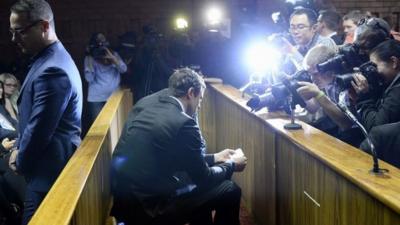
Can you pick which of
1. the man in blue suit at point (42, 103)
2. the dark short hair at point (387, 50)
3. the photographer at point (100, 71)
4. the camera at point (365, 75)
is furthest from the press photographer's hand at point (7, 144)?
the dark short hair at point (387, 50)

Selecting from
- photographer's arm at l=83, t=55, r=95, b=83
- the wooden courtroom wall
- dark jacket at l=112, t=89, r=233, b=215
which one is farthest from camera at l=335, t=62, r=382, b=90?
photographer's arm at l=83, t=55, r=95, b=83

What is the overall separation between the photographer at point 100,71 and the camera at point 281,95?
289 centimetres

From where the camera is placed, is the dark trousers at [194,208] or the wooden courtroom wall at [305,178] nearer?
the wooden courtroom wall at [305,178]

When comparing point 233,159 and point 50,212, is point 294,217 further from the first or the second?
point 50,212

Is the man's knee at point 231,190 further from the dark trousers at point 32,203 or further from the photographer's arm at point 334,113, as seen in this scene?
the dark trousers at point 32,203

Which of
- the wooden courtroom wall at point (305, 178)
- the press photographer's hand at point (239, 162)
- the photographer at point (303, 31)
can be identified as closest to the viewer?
the wooden courtroom wall at point (305, 178)

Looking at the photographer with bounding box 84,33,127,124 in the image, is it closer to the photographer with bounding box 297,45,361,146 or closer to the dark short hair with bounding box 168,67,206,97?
the dark short hair with bounding box 168,67,206,97

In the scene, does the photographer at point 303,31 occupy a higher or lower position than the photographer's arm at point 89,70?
higher

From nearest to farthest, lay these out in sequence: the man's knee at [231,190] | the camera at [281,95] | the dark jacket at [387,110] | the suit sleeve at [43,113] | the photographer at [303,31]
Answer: the suit sleeve at [43,113]
the dark jacket at [387,110]
the camera at [281,95]
the man's knee at [231,190]
the photographer at [303,31]

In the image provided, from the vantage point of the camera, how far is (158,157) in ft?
8.36

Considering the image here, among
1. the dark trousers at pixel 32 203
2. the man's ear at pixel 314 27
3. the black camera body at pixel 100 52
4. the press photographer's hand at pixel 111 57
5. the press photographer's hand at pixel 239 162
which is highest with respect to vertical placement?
the man's ear at pixel 314 27

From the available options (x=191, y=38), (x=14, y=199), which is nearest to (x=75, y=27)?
(x=191, y=38)

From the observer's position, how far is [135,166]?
256 centimetres

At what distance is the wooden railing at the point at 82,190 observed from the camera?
1590 millimetres
